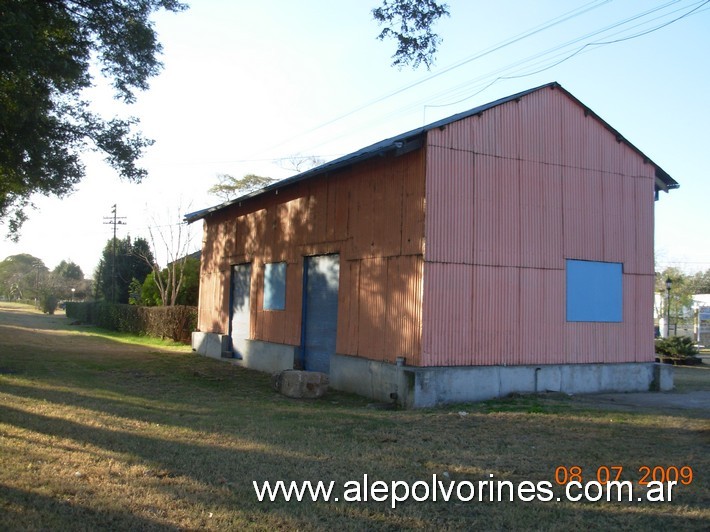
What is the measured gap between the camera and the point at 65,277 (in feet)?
352

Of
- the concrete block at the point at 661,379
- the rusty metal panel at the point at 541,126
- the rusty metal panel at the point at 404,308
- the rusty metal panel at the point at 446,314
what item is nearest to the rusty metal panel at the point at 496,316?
the rusty metal panel at the point at 446,314

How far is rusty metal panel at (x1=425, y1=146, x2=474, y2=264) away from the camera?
1254cm

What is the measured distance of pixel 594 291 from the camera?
48.0 ft

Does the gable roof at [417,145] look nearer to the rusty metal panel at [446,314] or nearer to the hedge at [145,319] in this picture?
the rusty metal panel at [446,314]

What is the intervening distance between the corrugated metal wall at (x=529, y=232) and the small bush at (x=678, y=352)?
465 inches

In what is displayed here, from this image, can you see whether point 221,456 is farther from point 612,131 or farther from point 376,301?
point 612,131

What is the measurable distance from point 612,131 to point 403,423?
9487 mm

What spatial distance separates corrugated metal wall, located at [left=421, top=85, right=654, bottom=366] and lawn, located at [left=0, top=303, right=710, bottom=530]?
61.4 inches

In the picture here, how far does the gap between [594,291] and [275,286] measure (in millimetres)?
9008

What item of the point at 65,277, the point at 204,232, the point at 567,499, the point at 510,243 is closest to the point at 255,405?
the point at 510,243

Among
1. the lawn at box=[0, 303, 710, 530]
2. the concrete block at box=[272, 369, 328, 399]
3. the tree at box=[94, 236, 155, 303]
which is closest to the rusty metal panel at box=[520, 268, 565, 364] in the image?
the lawn at box=[0, 303, 710, 530]

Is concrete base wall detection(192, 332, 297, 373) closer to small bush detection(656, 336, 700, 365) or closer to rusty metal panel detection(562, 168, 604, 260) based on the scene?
rusty metal panel detection(562, 168, 604, 260)

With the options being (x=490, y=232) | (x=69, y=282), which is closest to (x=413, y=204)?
(x=490, y=232)

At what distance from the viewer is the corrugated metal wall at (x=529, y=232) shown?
12688 millimetres
